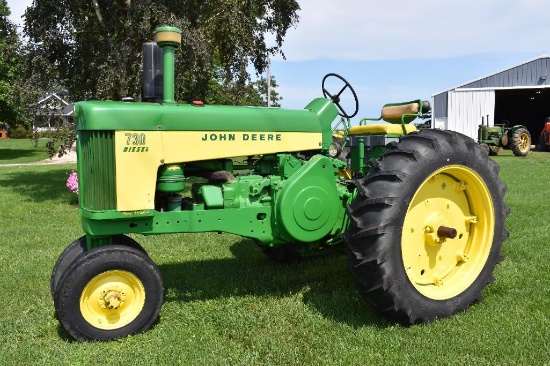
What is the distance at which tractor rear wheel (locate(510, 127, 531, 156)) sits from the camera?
70.9 feet

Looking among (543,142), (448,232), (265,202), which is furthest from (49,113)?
(543,142)

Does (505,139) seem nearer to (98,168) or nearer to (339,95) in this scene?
(339,95)

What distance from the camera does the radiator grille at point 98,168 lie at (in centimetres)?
329

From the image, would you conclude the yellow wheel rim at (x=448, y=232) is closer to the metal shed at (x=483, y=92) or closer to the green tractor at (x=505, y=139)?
the green tractor at (x=505, y=139)

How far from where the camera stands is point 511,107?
38781 mm

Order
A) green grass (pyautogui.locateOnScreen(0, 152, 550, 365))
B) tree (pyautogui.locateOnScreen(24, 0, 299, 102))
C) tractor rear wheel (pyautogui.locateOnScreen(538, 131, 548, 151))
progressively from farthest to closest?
tractor rear wheel (pyautogui.locateOnScreen(538, 131, 548, 151))
tree (pyautogui.locateOnScreen(24, 0, 299, 102))
green grass (pyautogui.locateOnScreen(0, 152, 550, 365))

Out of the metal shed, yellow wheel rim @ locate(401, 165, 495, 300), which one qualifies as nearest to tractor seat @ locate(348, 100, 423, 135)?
yellow wheel rim @ locate(401, 165, 495, 300)

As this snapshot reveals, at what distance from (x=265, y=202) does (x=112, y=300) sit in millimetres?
1272

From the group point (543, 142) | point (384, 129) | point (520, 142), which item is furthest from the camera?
point (543, 142)

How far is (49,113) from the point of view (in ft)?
34.3

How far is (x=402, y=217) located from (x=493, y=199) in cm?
95

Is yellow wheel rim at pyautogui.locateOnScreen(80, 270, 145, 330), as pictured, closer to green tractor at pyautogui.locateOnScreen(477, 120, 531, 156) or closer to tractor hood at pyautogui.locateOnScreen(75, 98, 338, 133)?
tractor hood at pyautogui.locateOnScreen(75, 98, 338, 133)

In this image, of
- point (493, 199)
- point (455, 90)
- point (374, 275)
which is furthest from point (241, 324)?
point (455, 90)

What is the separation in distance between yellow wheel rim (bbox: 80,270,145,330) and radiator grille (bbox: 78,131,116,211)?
1.53 ft
